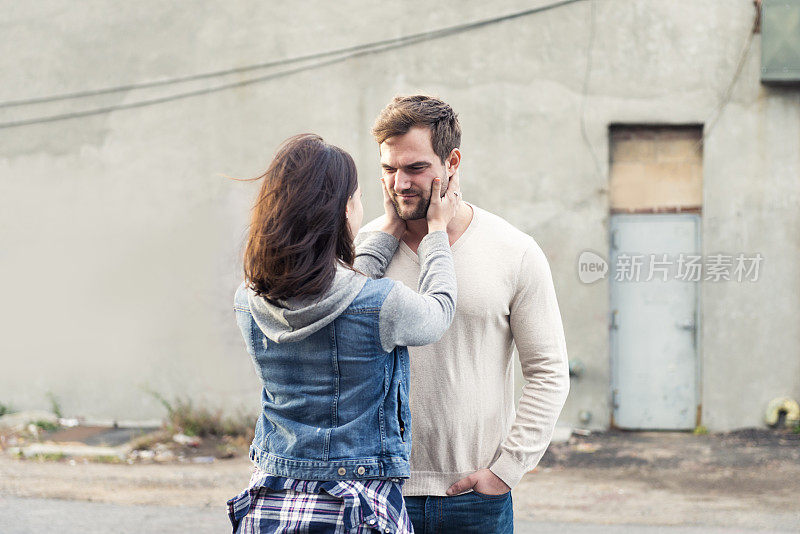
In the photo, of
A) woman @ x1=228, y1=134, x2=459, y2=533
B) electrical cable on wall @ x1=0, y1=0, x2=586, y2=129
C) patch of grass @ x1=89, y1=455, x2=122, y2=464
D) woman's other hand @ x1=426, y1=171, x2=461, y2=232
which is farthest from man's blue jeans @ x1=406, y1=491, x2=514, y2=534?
electrical cable on wall @ x1=0, y1=0, x2=586, y2=129

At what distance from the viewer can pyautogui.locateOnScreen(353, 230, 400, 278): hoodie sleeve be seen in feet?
8.21

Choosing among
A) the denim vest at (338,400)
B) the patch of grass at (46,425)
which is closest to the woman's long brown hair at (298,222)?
the denim vest at (338,400)

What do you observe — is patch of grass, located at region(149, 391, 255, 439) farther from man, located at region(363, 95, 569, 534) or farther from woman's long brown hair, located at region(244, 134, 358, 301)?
woman's long brown hair, located at region(244, 134, 358, 301)

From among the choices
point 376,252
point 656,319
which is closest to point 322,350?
point 376,252

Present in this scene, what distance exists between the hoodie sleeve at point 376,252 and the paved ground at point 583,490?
3.61m

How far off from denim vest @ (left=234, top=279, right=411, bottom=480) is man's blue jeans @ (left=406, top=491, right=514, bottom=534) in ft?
1.15

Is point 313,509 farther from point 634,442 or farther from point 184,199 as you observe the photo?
point 184,199

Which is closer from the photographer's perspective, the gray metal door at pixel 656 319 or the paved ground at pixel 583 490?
the paved ground at pixel 583 490

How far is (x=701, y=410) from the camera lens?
8609 mm

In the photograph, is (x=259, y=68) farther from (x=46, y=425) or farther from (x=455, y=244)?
(x=455, y=244)

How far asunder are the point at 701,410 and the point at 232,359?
4.93 metres

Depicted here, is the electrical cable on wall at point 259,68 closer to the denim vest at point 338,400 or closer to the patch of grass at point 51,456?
the patch of grass at point 51,456

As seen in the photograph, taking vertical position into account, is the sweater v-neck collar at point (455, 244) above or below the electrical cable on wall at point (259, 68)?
below

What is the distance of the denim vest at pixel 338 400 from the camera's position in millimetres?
2061
